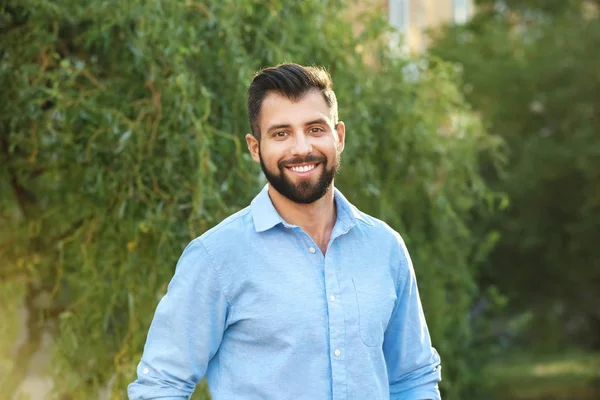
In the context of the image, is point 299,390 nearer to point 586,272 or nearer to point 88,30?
point 88,30

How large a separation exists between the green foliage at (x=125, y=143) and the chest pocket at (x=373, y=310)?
1.98 m

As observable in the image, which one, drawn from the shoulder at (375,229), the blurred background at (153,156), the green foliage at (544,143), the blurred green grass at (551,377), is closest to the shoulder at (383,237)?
the shoulder at (375,229)

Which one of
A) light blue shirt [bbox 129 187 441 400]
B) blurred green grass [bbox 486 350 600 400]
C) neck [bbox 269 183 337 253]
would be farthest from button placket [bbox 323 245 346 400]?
blurred green grass [bbox 486 350 600 400]

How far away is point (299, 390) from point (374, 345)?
0.74 feet

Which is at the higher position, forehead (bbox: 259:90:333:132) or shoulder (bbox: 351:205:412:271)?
forehead (bbox: 259:90:333:132)

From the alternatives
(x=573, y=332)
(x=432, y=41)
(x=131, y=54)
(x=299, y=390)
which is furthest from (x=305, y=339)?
(x=573, y=332)

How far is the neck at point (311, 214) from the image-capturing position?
115 inches

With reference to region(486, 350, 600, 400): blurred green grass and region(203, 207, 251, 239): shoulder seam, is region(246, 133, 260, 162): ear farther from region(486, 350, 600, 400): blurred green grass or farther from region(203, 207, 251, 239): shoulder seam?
region(486, 350, 600, 400): blurred green grass

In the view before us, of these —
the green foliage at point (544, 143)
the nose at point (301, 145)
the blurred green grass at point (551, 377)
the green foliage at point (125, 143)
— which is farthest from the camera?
the blurred green grass at point (551, 377)

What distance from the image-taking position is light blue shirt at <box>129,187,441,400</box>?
2.74m

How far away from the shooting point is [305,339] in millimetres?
2766

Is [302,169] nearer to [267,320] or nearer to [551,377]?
[267,320]

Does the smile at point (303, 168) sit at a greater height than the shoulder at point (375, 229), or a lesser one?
greater

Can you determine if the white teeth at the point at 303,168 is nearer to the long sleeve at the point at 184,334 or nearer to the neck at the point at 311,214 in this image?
the neck at the point at 311,214
